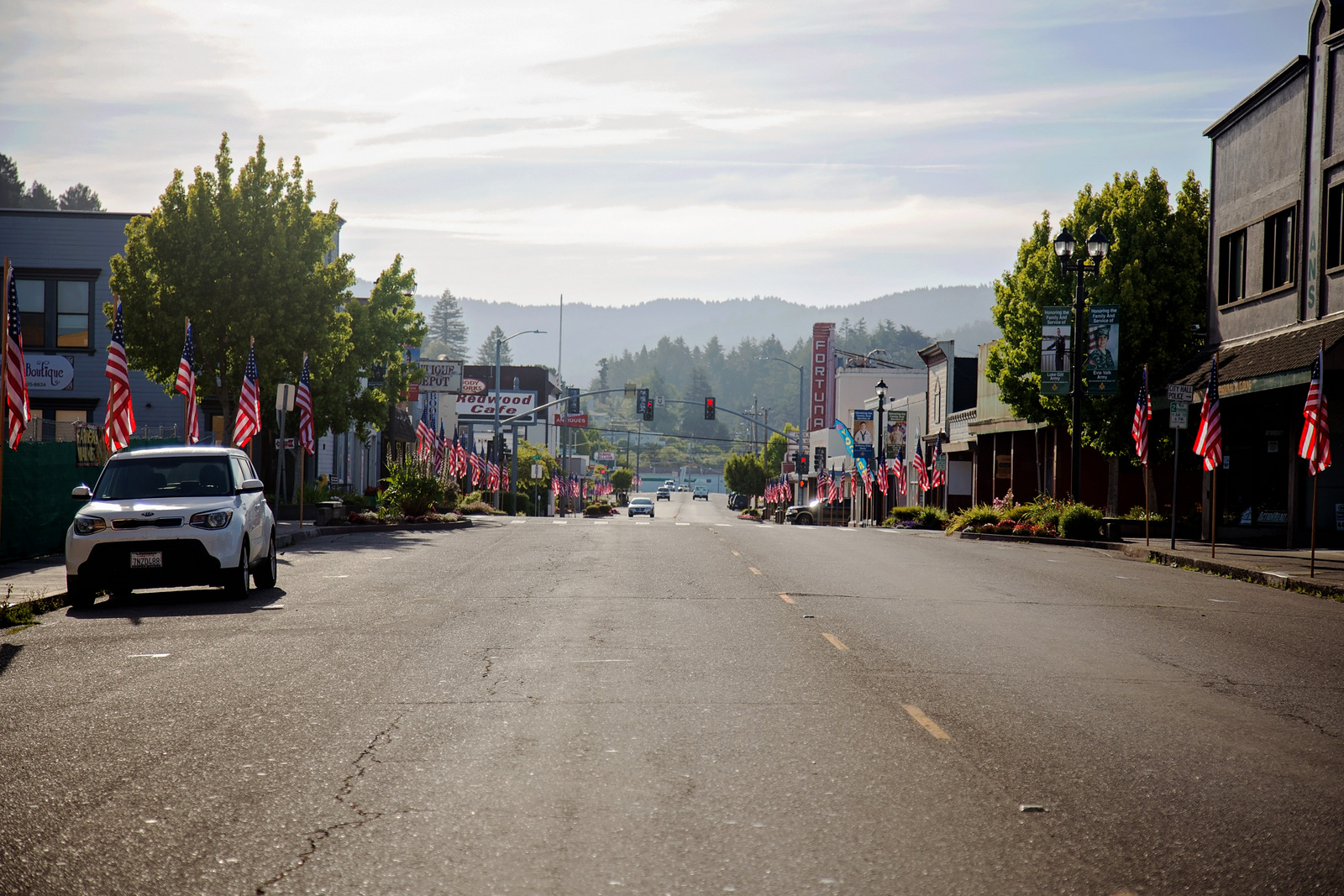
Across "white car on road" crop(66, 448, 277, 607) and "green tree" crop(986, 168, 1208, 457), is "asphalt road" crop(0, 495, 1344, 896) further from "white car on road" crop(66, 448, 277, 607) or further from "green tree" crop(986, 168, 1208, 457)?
"green tree" crop(986, 168, 1208, 457)

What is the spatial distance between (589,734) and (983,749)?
2.31m

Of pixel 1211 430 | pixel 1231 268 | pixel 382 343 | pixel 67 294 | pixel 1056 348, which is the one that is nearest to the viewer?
pixel 1211 430

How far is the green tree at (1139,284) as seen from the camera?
116 feet

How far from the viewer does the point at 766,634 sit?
1239cm

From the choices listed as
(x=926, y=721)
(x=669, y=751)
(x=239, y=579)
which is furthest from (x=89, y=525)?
(x=926, y=721)

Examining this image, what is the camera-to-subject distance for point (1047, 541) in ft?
106

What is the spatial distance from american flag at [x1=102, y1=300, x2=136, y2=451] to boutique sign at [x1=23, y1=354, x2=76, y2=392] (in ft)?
61.6

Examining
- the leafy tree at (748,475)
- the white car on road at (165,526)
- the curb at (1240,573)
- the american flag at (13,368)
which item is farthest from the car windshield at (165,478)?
the leafy tree at (748,475)

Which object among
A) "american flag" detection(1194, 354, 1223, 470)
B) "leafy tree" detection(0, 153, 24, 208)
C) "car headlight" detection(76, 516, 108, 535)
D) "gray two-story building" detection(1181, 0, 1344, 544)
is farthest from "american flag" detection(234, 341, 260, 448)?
"leafy tree" detection(0, 153, 24, 208)

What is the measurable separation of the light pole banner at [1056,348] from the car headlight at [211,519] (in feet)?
75.4

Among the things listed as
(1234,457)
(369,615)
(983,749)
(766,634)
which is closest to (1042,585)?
(766,634)

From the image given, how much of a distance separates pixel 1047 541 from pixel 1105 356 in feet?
15.9

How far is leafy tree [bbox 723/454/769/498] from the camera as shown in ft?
448

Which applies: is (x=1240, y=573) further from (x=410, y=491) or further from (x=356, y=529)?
(x=410, y=491)
